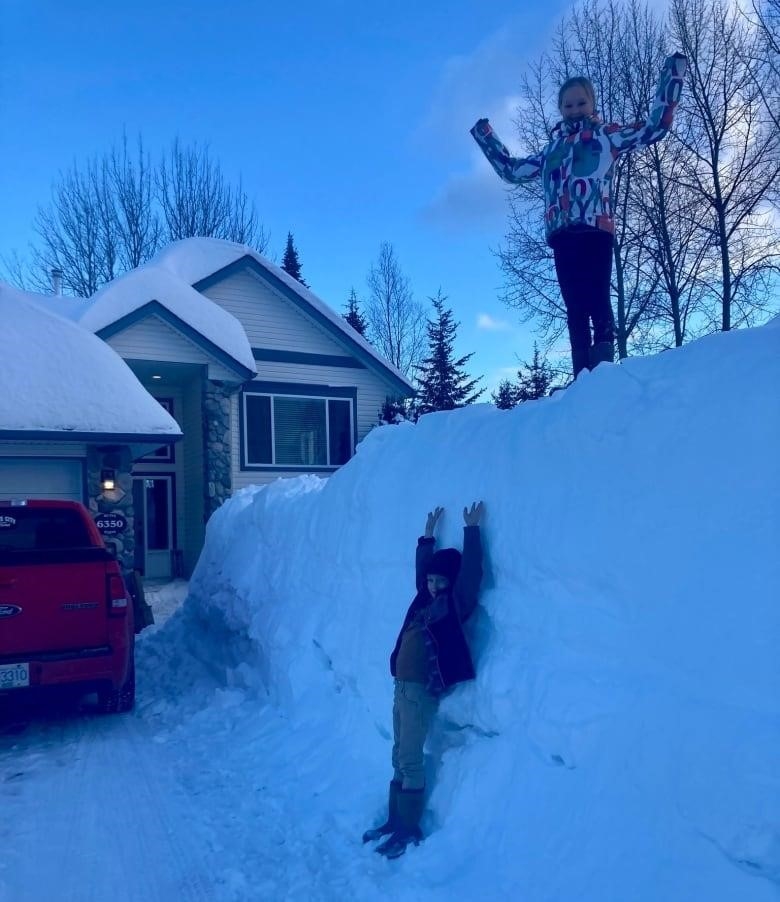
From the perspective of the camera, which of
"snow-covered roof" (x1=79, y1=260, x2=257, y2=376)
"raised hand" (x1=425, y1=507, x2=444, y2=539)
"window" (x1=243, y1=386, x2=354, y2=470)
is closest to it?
"raised hand" (x1=425, y1=507, x2=444, y2=539)

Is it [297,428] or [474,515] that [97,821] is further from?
[297,428]

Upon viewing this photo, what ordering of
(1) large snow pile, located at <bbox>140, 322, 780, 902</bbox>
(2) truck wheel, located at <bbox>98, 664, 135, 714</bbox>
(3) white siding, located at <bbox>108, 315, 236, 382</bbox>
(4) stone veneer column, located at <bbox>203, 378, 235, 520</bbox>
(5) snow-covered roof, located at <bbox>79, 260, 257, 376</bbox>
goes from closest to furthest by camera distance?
(1) large snow pile, located at <bbox>140, 322, 780, 902</bbox>, (2) truck wheel, located at <bbox>98, 664, 135, 714</bbox>, (5) snow-covered roof, located at <bbox>79, 260, 257, 376</bbox>, (3) white siding, located at <bbox>108, 315, 236, 382</bbox>, (4) stone veneer column, located at <bbox>203, 378, 235, 520</bbox>

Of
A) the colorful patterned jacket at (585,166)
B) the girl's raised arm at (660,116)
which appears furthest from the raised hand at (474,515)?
the girl's raised arm at (660,116)

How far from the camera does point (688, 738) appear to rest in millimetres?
2828

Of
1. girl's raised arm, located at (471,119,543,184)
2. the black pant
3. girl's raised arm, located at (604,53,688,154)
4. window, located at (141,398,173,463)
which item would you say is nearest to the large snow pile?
the black pant

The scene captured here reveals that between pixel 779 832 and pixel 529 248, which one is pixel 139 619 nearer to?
pixel 779 832

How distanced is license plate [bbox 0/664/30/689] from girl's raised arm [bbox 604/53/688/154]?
18.2 feet

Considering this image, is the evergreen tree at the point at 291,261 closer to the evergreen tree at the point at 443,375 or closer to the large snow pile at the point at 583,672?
the evergreen tree at the point at 443,375

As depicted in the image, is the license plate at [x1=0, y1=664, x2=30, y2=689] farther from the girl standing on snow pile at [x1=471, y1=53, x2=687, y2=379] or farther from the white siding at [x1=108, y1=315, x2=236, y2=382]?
the white siding at [x1=108, y1=315, x2=236, y2=382]

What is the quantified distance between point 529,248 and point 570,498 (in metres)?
12.7

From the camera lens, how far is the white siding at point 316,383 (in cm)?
1576

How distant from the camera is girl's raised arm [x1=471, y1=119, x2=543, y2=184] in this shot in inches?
198

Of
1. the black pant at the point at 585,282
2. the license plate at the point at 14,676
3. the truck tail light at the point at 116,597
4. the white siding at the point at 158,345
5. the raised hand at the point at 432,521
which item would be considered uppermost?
the white siding at the point at 158,345

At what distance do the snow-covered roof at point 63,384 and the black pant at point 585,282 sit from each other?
25.4 feet
